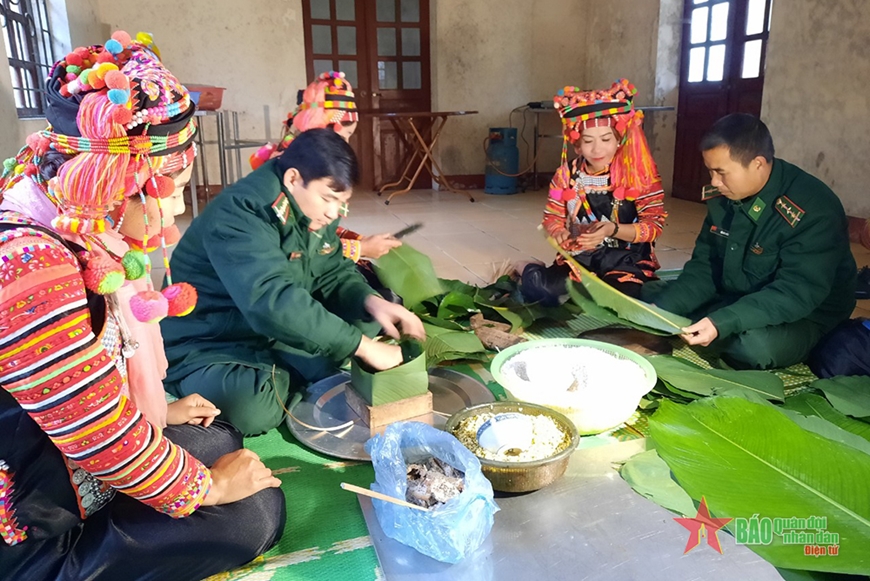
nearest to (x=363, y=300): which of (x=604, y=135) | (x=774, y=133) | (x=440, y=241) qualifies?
(x=604, y=135)

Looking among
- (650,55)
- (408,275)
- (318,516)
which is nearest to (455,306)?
(408,275)

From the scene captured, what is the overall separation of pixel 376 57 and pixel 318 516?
20.9 ft

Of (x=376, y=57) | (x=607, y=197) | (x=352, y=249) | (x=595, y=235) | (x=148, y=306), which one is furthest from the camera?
(x=376, y=57)

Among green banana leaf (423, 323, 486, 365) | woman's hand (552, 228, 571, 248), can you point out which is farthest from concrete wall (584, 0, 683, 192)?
green banana leaf (423, 323, 486, 365)

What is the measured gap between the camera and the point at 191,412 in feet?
4.43

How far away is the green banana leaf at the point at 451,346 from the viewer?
2.07m

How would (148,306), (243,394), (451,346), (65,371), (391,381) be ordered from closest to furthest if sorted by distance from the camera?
1. (65,371)
2. (148,306)
3. (391,381)
4. (243,394)
5. (451,346)

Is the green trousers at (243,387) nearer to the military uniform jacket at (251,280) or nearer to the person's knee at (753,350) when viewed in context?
the military uniform jacket at (251,280)

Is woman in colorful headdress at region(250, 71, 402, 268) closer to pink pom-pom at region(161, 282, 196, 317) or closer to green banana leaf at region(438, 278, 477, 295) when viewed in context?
green banana leaf at region(438, 278, 477, 295)

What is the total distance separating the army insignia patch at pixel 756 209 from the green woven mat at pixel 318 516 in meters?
0.53

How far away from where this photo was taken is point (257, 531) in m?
1.16

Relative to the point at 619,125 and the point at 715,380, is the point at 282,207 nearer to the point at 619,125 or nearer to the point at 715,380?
the point at 715,380

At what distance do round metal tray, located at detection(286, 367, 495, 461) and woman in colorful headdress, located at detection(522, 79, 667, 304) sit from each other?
932 millimetres

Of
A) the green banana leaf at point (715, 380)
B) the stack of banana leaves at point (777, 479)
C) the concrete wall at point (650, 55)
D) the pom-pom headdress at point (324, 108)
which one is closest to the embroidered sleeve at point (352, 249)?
the pom-pom headdress at point (324, 108)
